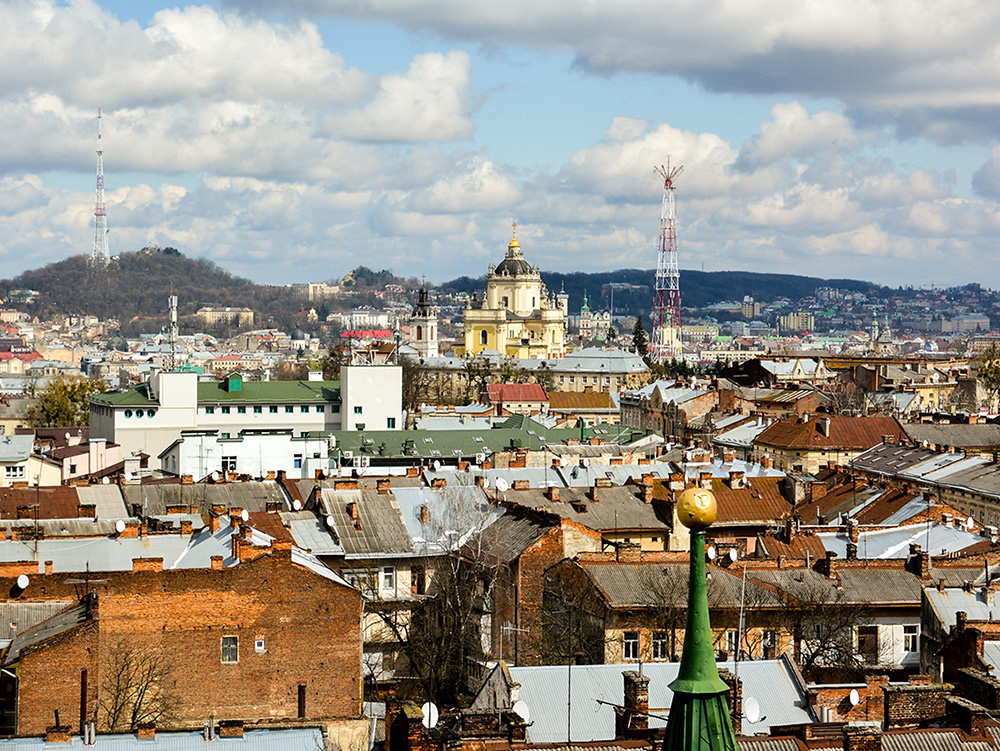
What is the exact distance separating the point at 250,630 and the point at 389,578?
11082 millimetres

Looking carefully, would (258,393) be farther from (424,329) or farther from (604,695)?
(424,329)

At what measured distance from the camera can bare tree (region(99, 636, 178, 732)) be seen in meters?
27.3

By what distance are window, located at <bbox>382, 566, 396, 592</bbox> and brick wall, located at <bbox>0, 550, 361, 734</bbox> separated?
1039 cm

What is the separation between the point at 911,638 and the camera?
34.3m

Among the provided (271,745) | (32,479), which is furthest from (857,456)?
(271,745)

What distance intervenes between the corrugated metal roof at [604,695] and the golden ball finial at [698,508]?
46.3 feet

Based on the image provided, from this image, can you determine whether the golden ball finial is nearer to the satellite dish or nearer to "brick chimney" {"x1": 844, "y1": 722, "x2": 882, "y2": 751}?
"brick chimney" {"x1": 844, "y1": 722, "x2": 882, "y2": 751}

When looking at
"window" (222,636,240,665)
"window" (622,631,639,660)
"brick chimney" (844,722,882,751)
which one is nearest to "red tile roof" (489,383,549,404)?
"window" (622,631,639,660)

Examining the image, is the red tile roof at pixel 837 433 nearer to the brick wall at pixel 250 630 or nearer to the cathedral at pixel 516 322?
the brick wall at pixel 250 630

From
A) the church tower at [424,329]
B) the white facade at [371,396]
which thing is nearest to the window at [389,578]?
the white facade at [371,396]

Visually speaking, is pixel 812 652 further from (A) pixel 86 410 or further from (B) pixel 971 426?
(A) pixel 86 410

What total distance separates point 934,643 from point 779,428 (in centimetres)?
4994

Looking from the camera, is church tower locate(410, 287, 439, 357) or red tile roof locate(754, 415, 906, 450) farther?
church tower locate(410, 287, 439, 357)

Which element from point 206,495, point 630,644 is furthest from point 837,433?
point 630,644
